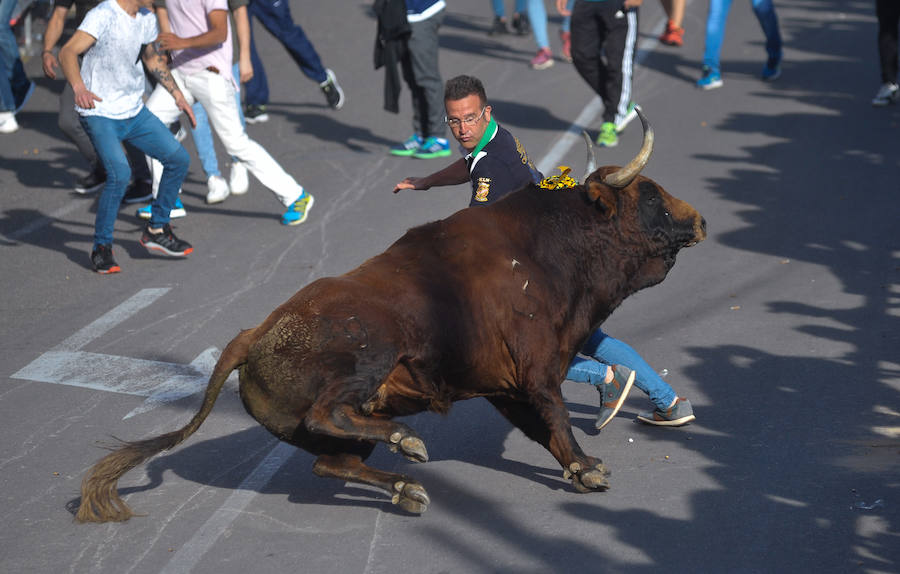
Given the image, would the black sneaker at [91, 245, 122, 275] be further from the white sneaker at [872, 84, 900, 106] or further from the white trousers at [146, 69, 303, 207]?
the white sneaker at [872, 84, 900, 106]

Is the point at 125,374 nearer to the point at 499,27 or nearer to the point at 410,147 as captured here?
the point at 410,147

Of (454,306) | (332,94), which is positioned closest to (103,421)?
(454,306)

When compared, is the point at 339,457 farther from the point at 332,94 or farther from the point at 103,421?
the point at 332,94

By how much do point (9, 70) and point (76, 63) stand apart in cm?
459

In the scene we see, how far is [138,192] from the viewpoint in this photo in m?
10.3

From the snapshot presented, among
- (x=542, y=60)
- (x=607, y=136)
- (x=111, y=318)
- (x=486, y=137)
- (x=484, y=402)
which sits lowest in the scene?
(x=542, y=60)

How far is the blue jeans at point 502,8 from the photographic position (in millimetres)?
16625

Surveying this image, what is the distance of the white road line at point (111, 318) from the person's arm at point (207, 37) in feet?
7.11

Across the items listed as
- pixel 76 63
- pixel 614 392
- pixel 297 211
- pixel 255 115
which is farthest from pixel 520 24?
pixel 614 392

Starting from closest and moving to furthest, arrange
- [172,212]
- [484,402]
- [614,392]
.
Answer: [614,392] → [484,402] → [172,212]

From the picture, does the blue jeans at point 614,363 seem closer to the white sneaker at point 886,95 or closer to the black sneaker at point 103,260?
the black sneaker at point 103,260

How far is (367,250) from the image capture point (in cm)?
898

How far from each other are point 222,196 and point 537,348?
237 inches

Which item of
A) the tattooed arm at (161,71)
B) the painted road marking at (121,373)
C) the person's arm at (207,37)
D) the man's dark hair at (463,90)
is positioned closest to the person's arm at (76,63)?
the tattooed arm at (161,71)
